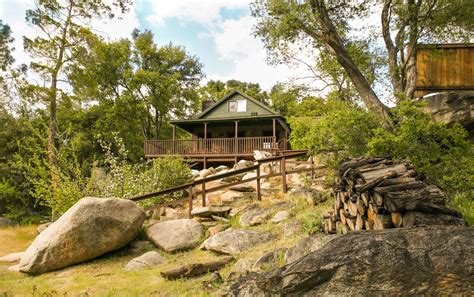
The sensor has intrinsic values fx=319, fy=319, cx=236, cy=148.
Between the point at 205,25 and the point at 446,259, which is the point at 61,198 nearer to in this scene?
the point at 205,25

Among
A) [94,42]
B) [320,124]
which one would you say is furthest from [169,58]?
[320,124]

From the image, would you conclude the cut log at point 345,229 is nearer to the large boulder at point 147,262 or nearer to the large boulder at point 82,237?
the large boulder at point 147,262

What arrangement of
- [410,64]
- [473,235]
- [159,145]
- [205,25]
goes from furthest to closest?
[159,145] → [205,25] → [410,64] → [473,235]

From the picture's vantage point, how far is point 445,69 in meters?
11.0

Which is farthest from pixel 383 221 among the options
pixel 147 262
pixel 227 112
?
pixel 227 112

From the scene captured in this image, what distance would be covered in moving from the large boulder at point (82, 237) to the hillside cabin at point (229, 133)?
40.7ft

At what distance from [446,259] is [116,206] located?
654 cm

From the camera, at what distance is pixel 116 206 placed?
7156 mm

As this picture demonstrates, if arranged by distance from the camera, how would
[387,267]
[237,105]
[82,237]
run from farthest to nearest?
[237,105]
[82,237]
[387,267]

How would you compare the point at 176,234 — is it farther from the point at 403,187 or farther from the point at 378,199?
the point at 403,187

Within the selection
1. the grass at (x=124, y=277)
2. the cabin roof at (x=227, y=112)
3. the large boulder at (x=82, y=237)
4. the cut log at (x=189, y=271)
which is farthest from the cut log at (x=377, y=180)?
the cabin roof at (x=227, y=112)

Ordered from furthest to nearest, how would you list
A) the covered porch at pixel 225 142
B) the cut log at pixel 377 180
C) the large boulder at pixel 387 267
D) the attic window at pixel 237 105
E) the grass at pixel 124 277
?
the attic window at pixel 237 105 → the covered porch at pixel 225 142 → the grass at pixel 124 277 → the cut log at pixel 377 180 → the large boulder at pixel 387 267

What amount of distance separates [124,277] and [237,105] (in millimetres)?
21500

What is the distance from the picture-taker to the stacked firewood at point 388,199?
2.96m
